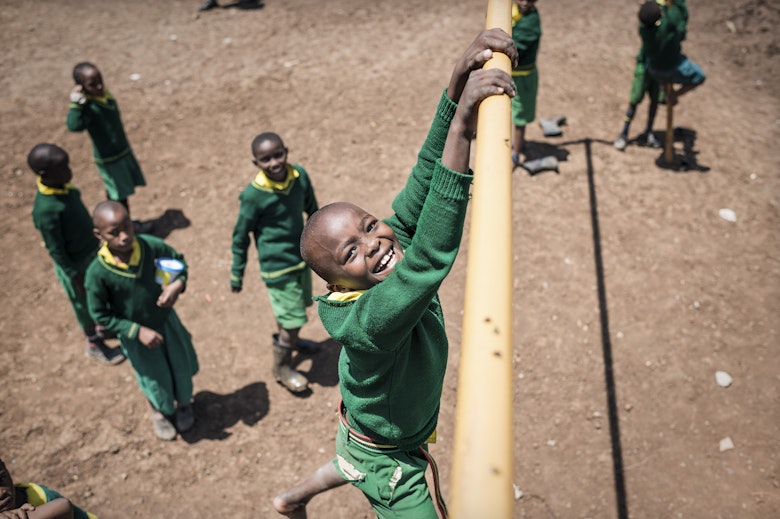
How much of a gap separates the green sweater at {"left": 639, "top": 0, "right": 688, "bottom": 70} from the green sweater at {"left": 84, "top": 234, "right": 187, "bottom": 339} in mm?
5416

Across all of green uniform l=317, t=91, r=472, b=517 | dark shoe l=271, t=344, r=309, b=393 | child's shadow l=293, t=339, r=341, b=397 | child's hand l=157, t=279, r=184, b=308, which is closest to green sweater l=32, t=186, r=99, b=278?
child's hand l=157, t=279, r=184, b=308

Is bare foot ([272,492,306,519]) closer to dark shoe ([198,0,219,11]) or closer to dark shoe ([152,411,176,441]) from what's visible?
dark shoe ([152,411,176,441])

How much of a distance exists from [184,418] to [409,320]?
3450mm

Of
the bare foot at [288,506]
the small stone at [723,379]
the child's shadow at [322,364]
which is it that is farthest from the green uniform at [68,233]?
the small stone at [723,379]

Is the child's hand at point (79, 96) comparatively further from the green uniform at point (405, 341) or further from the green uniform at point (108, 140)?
the green uniform at point (405, 341)

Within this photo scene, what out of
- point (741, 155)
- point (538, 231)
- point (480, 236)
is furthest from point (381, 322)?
point (741, 155)

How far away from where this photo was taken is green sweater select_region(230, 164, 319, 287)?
13.1 feet

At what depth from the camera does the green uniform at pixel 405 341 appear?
4.29 feet

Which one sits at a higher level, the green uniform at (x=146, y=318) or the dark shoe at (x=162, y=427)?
the green uniform at (x=146, y=318)

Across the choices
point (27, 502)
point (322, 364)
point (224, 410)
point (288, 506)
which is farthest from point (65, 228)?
point (288, 506)

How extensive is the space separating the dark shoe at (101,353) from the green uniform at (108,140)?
1814 millimetres

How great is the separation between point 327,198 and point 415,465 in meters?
4.43

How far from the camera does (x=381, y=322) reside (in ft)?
4.57

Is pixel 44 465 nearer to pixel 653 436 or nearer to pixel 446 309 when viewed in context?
pixel 446 309
